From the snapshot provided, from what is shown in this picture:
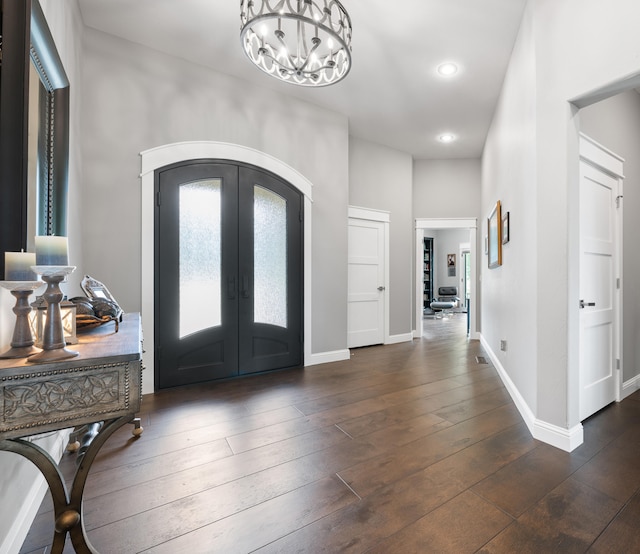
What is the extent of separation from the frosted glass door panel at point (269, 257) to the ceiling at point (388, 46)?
51.9 inches

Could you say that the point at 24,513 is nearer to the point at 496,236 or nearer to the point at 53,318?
the point at 53,318

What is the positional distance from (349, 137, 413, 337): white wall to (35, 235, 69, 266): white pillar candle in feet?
13.7

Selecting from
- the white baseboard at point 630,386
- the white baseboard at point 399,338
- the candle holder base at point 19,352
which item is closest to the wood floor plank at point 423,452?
the white baseboard at point 630,386

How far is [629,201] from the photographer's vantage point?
2879mm

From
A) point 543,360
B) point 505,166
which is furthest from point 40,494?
point 505,166

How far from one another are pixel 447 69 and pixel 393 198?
7.40 feet

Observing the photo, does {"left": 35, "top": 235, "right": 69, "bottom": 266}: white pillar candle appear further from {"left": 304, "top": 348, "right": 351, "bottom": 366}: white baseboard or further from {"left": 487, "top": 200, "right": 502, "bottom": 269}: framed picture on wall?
{"left": 487, "top": 200, "right": 502, "bottom": 269}: framed picture on wall

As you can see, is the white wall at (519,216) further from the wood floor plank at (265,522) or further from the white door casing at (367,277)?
the white door casing at (367,277)

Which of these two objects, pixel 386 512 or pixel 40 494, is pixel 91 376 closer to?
pixel 40 494

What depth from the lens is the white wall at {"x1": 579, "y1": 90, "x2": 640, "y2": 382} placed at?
8.89 feet

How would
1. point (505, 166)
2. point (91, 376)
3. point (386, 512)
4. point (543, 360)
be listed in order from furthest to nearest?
point (505, 166)
point (543, 360)
point (386, 512)
point (91, 376)

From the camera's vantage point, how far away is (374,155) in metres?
5.16

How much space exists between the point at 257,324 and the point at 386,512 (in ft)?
7.74

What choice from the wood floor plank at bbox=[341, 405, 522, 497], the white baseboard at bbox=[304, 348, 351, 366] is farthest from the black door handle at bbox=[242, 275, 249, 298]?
the wood floor plank at bbox=[341, 405, 522, 497]
